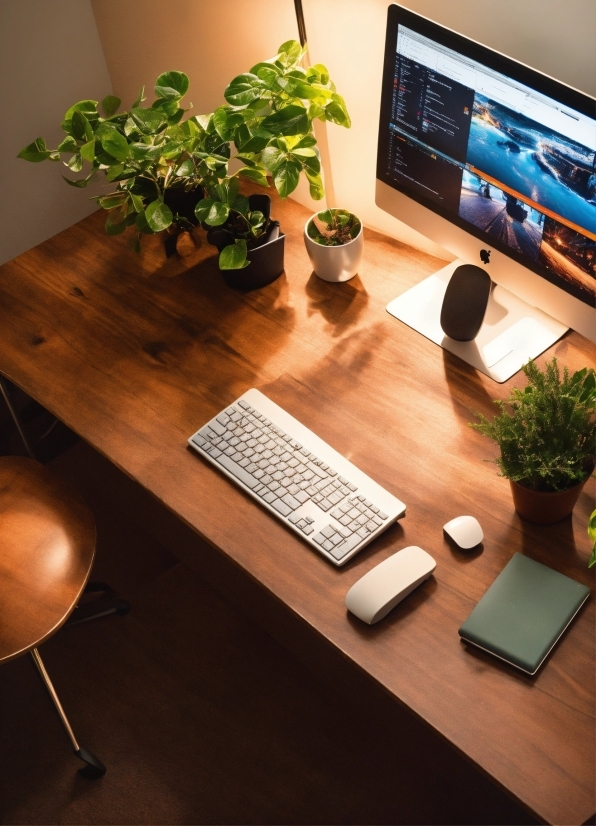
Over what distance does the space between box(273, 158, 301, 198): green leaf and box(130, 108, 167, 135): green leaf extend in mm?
261

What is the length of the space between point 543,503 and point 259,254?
2.41ft

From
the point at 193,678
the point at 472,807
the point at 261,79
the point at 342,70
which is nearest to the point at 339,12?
the point at 342,70

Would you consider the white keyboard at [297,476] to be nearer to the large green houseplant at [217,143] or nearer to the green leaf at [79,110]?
the large green houseplant at [217,143]

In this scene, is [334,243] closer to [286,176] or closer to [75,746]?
[286,176]

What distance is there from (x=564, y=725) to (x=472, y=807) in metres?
0.73

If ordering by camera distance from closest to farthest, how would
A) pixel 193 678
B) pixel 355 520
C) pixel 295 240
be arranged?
pixel 355 520, pixel 295 240, pixel 193 678

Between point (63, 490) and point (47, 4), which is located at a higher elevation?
point (47, 4)

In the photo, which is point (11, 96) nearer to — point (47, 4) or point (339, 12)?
point (47, 4)

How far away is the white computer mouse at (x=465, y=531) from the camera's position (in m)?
1.22

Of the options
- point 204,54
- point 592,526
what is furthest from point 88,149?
point 592,526

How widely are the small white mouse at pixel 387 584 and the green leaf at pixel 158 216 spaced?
744mm

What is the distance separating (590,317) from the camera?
4.25 ft

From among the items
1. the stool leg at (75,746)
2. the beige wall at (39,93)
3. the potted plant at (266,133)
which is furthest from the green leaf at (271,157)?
the stool leg at (75,746)

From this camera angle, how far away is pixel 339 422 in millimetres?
1402
